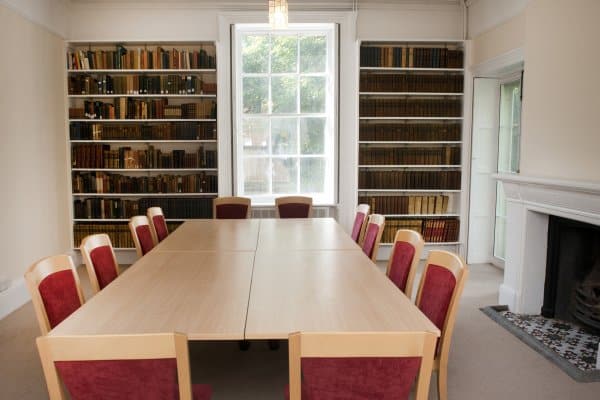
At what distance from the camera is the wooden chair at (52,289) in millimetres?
2156

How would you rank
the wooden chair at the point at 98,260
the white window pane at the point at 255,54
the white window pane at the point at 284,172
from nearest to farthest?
the wooden chair at the point at 98,260, the white window pane at the point at 255,54, the white window pane at the point at 284,172

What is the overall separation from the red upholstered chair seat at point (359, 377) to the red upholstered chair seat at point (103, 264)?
6.22ft

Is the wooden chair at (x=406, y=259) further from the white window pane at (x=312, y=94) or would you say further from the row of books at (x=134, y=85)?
the row of books at (x=134, y=85)

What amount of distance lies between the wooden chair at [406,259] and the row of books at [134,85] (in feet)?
13.0

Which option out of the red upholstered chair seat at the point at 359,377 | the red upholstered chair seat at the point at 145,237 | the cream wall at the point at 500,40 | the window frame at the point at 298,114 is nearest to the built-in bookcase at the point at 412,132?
the cream wall at the point at 500,40

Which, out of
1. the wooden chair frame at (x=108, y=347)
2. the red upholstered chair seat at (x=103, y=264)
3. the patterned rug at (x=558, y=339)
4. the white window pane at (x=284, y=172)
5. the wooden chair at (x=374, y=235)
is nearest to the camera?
the wooden chair frame at (x=108, y=347)

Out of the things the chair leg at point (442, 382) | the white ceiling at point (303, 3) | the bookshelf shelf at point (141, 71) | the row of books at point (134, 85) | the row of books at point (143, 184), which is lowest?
the chair leg at point (442, 382)

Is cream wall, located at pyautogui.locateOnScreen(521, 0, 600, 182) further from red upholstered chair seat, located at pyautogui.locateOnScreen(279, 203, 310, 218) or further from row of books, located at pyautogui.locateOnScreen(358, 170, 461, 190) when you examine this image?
red upholstered chair seat, located at pyautogui.locateOnScreen(279, 203, 310, 218)

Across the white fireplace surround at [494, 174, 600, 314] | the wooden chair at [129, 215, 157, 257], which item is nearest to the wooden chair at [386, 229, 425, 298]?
the white fireplace surround at [494, 174, 600, 314]

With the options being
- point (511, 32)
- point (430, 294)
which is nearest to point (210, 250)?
point (430, 294)

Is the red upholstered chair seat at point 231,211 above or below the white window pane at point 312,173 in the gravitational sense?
below

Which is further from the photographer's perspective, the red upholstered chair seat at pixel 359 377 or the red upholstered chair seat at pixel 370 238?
the red upholstered chair seat at pixel 370 238

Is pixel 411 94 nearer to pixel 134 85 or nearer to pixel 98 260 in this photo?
pixel 134 85

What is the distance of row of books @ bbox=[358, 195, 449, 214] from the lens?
6332 millimetres
